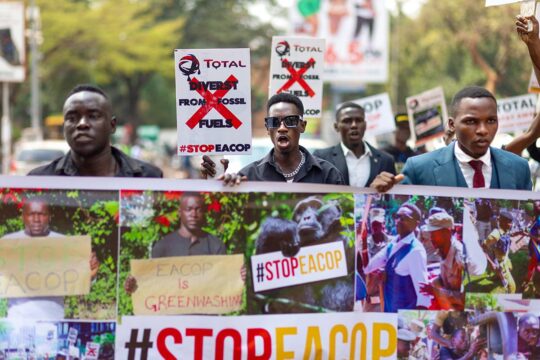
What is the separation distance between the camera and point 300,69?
9156 mm

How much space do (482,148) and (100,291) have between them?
83.6 inches

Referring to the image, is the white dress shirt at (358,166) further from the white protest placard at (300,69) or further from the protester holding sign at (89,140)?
the protester holding sign at (89,140)

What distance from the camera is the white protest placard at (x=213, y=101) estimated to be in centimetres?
600

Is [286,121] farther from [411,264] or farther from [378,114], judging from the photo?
[378,114]

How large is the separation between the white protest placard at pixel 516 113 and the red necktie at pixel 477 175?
5.88 metres

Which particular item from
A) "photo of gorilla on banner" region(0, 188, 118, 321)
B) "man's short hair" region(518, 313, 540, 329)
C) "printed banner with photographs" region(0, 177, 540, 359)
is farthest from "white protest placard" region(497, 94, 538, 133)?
"photo of gorilla on banner" region(0, 188, 118, 321)

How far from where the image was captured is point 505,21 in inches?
1587

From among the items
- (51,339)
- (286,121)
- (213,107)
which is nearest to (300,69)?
(286,121)

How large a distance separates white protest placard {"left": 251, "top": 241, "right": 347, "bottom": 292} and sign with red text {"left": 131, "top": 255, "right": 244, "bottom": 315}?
3.6 inches

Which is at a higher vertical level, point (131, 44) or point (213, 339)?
point (131, 44)

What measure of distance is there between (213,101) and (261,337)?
176 cm

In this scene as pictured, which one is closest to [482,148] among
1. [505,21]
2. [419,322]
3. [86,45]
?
[419,322]

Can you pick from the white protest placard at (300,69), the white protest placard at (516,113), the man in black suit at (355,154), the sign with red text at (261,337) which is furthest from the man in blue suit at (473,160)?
the white protest placard at (516,113)

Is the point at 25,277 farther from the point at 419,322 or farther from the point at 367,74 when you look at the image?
the point at 367,74
